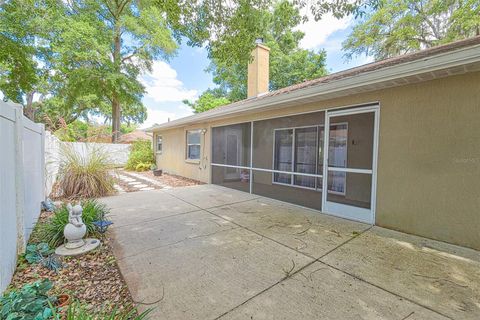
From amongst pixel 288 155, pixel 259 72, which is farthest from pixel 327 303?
pixel 259 72

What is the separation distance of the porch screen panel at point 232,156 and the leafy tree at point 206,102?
1082 centimetres

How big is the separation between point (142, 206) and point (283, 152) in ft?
15.5

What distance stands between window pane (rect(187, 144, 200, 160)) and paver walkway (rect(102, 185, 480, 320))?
522 centimetres

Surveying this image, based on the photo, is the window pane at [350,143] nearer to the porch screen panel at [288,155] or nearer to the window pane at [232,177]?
the porch screen panel at [288,155]

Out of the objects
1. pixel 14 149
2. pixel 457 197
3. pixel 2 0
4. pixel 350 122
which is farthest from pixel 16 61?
pixel 457 197

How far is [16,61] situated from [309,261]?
1125 cm

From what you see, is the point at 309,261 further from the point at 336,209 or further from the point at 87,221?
the point at 87,221

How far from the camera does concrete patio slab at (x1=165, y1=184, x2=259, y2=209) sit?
232 inches

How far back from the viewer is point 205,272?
8.50 feet

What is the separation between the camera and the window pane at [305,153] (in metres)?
7.02

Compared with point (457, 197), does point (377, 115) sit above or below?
above

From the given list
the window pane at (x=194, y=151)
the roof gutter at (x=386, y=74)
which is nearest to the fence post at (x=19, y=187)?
the roof gutter at (x=386, y=74)

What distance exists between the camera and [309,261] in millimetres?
2834

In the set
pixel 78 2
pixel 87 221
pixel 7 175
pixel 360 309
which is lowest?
pixel 360 309
